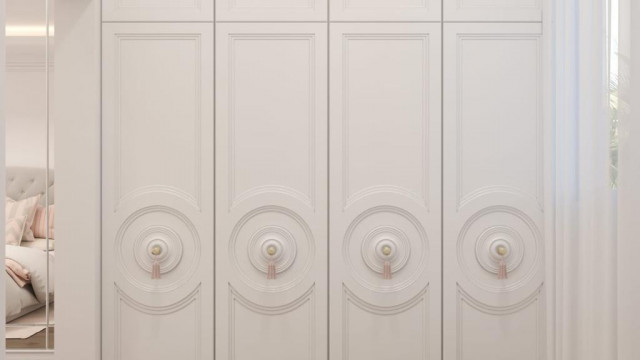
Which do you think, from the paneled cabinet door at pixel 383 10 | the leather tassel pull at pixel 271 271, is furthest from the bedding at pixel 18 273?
the paneled cabinet door at pixel 383 10

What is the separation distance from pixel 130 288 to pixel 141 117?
30.7 inches

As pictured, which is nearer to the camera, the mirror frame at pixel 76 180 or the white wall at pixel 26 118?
the mirror frame at pixel 76 180

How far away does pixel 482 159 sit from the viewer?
101 inches

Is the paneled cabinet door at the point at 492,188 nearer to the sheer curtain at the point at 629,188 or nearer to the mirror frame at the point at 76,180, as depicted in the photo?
the sheer curtain at the point at 629,188

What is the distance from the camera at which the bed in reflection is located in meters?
2.62

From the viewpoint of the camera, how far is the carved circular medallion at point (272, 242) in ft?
8.41

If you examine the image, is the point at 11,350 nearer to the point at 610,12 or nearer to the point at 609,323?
the point at 609,323

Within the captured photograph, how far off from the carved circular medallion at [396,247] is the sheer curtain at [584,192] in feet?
1.94

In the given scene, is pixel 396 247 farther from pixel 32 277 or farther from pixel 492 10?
pixel 32 277

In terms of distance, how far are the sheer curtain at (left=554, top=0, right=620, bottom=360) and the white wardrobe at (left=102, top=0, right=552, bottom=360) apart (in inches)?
8.1

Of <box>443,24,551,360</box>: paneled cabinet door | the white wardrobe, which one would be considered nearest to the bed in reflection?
the white wardrobe

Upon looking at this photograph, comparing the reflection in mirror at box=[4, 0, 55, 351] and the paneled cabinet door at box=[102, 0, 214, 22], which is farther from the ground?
the paneled cabinet door at box=[102, 0, 214, 22]

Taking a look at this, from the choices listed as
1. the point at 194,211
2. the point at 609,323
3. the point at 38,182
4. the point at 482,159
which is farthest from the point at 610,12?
the point at 38,182

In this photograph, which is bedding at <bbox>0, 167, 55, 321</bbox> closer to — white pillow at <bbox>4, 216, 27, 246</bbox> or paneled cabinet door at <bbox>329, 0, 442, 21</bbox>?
white pillow at <bbox>4, 216, 27, 246</bbox>
